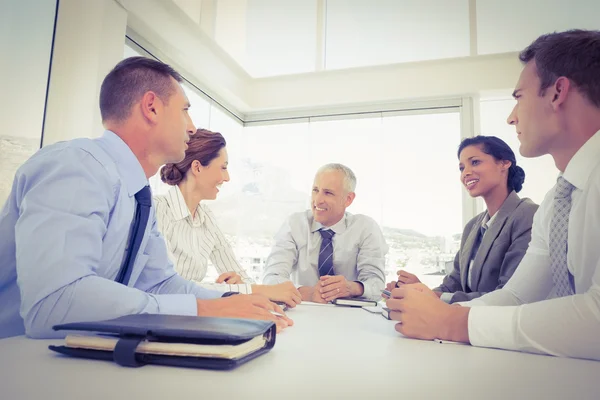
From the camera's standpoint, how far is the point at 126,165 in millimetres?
1093

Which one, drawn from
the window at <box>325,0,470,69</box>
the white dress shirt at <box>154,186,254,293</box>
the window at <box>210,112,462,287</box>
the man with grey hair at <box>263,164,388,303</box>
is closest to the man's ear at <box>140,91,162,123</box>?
the white dress shirt at <box>154,186,254,293</box>

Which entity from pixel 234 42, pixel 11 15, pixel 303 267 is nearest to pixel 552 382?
pixel 303 267

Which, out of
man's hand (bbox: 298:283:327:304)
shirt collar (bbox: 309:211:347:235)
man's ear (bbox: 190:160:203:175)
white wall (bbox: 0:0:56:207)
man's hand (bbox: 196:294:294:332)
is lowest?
man's hand (bbox: 298:283:327:304)

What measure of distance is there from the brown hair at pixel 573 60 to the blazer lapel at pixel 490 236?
39.9 inches

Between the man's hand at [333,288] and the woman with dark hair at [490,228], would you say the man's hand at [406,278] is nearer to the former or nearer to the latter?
the woman with dark hair at [490,228]

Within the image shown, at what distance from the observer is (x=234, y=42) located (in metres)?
4.35

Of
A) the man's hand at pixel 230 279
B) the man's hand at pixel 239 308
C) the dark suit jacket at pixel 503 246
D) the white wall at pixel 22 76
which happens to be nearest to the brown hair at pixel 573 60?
the dark suit jacket at pixel 503 246

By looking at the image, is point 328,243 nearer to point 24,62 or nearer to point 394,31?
point 24,62

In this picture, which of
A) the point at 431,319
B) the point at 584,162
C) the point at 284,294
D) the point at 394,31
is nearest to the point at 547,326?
the point at 431,319

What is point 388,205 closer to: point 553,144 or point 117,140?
point 553,144

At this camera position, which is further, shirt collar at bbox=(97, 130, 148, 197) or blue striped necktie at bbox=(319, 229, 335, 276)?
blue striped necktie at bbox=(319, 229, 335, 276)

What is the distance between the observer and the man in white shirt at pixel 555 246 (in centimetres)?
83

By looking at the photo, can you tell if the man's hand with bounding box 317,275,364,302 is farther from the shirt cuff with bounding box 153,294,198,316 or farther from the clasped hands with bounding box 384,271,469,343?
the shirt cuff with bounding box 153,294,198,316

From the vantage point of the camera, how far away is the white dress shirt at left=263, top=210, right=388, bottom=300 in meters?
2.56
